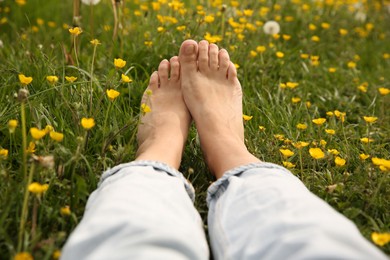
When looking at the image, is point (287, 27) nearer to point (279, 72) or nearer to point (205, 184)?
point (279, 72)

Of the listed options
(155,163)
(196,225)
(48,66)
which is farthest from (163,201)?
(48,66)

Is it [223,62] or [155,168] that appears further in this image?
[223,62]

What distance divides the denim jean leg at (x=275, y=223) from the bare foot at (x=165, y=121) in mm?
214

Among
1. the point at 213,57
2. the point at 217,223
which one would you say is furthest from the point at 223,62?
the point at 217,223

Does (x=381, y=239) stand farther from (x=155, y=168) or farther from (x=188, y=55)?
(x=188, y=55)

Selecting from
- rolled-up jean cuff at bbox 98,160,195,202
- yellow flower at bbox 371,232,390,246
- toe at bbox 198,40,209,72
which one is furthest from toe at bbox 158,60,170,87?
yellow flower at bbox 371,232,390,246

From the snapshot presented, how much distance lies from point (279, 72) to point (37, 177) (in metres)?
1.27

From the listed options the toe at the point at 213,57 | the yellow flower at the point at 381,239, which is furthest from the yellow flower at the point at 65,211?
the toe at the point at 213,57

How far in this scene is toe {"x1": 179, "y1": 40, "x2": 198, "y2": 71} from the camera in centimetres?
184

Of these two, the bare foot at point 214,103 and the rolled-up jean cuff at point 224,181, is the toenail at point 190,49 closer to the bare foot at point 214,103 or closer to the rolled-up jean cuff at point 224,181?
the bare foot at point 214,103

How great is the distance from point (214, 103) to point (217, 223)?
70 cm

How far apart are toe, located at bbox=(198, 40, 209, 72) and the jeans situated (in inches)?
29.4

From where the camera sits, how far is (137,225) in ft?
2.87

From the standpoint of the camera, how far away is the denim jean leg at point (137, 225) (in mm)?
843
